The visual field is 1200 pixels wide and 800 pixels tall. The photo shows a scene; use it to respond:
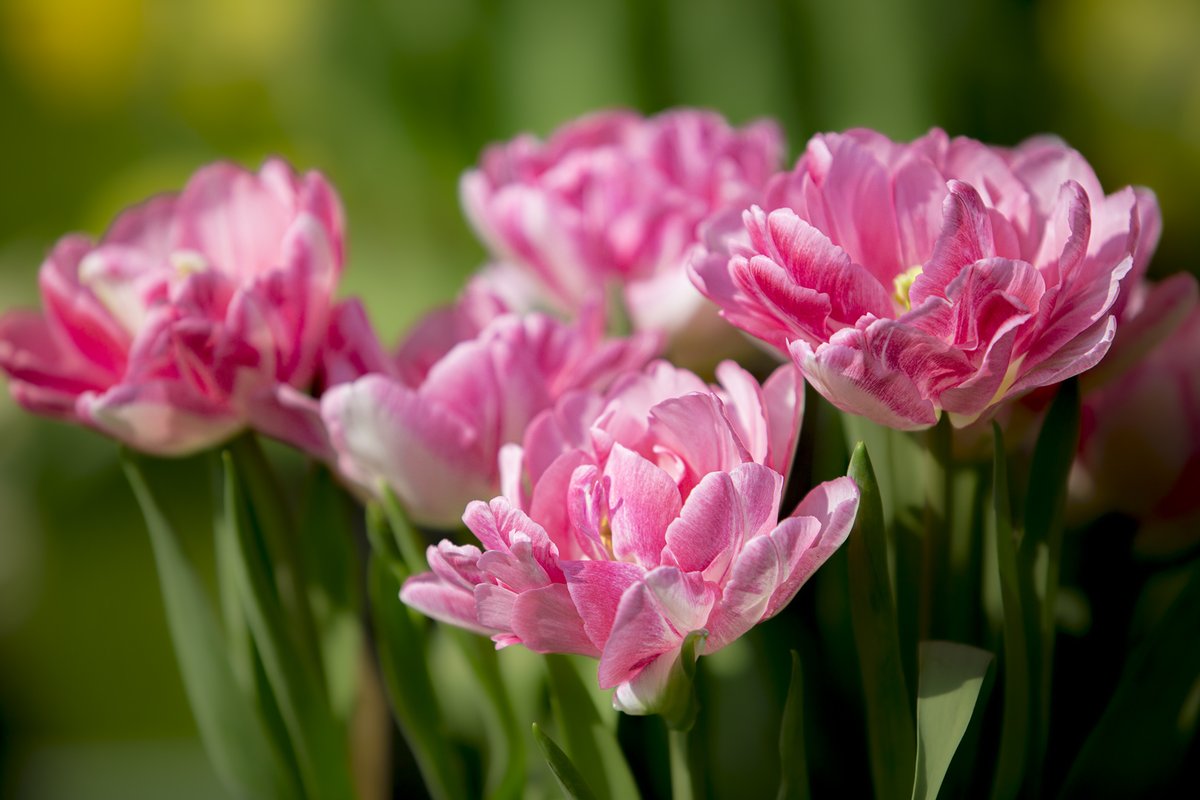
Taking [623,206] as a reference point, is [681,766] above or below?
below

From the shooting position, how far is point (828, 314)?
245mm

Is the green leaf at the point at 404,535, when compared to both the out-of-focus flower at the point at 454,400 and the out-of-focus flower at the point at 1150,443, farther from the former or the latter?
the out-of-focus flower at the point at 1150,443

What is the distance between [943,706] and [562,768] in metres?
0.09

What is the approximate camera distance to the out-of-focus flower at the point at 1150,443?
1.07 feet

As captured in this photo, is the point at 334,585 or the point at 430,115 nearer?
the point at 334,585

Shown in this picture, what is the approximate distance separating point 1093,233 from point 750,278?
82 mm

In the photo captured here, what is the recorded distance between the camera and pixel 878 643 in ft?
0.89

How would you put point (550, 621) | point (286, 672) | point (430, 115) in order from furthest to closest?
point (430, 115) → point (286, 672) → point (550, 621)

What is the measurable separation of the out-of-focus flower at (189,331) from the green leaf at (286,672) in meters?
0.02

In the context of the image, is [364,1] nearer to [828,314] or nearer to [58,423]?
[58,423]

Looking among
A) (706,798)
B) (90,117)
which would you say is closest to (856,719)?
(706,798)

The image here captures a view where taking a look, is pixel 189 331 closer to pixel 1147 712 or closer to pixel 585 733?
pixel 585 733

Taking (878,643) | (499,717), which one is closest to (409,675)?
(499,717)

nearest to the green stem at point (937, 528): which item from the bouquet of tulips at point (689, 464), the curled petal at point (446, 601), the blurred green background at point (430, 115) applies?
the bouquet of tulips at point (689, 464)
